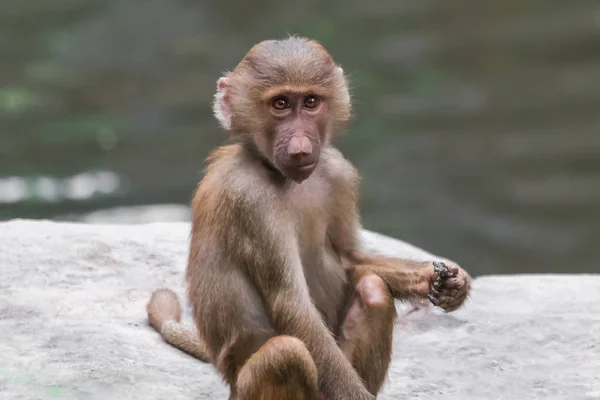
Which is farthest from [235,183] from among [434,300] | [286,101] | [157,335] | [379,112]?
[379,112]

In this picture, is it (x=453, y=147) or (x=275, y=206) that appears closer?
(x=275, y=206)

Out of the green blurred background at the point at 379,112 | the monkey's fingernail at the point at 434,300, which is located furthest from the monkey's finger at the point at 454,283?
the green blurred background at the point at 379,112

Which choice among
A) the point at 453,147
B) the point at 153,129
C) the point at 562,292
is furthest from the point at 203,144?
the point at 562,292

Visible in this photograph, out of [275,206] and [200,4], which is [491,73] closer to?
[200,4]

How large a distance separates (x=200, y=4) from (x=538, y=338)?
439 inches

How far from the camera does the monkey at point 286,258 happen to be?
5539 millimetres

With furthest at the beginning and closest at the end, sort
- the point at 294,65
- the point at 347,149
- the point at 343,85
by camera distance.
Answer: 1. the point at 347,149
2. the point at 343,85
3. the point at 294,65

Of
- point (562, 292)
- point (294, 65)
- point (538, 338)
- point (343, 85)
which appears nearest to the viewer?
point (294, 65)

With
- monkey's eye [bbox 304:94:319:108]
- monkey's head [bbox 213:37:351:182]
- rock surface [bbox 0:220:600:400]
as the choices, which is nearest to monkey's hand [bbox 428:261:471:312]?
rock surface [bbox 0:220:600:400]

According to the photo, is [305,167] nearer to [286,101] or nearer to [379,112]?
[286,101]

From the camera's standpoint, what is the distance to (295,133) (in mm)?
5527

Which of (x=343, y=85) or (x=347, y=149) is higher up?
(x=343, y=85)

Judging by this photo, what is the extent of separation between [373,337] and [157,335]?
1886 millimetres

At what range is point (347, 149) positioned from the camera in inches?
561
